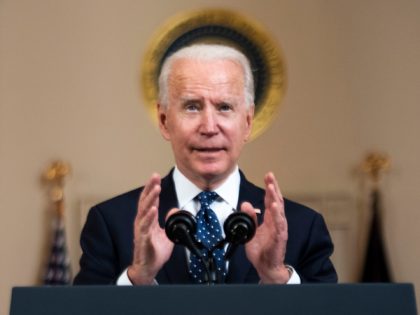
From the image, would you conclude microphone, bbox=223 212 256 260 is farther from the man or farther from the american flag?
the american flag

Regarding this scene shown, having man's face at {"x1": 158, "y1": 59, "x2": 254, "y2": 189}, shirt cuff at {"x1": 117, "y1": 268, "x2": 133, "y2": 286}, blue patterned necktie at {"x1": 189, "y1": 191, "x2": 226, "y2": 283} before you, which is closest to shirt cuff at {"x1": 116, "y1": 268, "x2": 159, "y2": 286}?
shirt cuff at {"x1": 117, "y1": 268, "x2": 133, "y2": 286}

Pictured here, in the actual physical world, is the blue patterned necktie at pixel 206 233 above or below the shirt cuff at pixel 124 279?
above

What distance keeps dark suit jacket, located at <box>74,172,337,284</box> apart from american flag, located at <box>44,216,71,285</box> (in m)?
2.30

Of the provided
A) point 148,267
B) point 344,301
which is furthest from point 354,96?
point 344,301

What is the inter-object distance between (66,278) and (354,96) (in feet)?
6.06

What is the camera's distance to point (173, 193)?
258 cm

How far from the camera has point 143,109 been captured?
501 cm

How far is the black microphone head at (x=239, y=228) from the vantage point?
1982 millimetres

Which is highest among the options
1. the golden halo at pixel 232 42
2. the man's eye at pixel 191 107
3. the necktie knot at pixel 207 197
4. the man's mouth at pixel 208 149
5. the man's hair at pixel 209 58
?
the golden halo at pixel 232 42

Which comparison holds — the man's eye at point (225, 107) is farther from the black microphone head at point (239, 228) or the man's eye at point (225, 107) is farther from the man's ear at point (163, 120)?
the black microphone head at point (239, 228)

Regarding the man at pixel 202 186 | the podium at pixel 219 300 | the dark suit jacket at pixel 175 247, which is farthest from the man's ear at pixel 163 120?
the podium at pixel 219 300

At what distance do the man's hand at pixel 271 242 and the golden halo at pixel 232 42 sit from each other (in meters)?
2.40

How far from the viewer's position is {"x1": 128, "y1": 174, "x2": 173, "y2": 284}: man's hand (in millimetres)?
2172

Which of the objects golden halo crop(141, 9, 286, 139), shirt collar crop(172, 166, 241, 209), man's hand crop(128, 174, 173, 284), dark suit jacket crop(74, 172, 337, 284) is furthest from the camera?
golden halo crop(141, 9, 286, 139)
